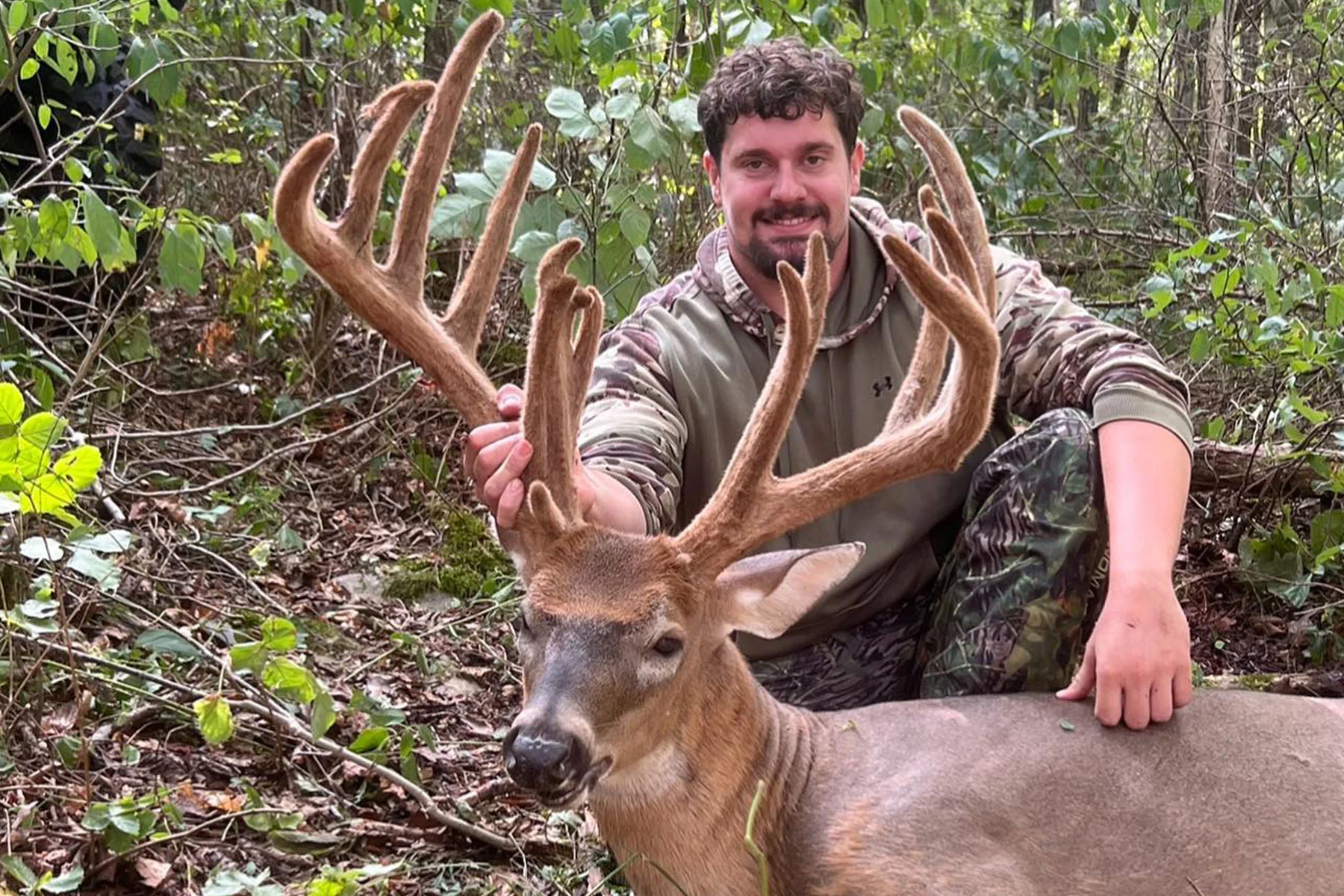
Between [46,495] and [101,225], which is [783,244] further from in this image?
[46,495]

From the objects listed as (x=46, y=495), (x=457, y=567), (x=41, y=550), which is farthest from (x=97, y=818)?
(x=457, y=567)

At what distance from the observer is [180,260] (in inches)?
157

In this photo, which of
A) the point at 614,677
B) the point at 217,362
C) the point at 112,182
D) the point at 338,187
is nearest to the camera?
the point at 614,677

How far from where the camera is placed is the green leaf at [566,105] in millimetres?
4449

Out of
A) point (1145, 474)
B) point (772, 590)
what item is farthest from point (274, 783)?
point (1145, 474)

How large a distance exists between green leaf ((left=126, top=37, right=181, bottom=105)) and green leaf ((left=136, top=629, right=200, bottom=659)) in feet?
5.79

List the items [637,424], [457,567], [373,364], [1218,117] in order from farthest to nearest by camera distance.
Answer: [1218,117], [373,364], [457,567], [637,424]

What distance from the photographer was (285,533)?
5.28m

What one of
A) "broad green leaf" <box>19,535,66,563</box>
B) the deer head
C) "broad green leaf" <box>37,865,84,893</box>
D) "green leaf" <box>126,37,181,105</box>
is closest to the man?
the deer head

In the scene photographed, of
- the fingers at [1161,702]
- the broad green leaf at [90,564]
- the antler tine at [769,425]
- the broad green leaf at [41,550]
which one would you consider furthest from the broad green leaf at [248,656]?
the fingers at [1161,702]

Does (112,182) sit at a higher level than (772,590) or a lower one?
higher

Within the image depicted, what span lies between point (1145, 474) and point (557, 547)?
1.45 metres

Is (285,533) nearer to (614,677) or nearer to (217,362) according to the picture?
(217,362)

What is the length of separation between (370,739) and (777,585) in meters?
1.31
